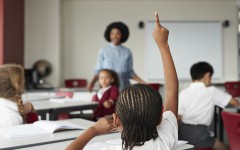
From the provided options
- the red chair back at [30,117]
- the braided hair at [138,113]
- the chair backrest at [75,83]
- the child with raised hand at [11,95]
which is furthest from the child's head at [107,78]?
the chair backrest at [75,83]

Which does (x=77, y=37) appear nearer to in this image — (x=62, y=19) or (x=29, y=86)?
(x=62, y=19)

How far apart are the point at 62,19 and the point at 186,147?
538 cm

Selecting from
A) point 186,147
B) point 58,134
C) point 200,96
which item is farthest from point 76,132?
point 200,96

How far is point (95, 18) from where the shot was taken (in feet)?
21.6

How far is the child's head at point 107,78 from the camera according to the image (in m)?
3.48

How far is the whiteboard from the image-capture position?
6.75m

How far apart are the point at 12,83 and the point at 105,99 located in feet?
5.00

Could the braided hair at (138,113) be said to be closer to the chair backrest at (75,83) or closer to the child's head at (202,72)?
the child's head at (202,72)

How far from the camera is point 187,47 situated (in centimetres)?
678

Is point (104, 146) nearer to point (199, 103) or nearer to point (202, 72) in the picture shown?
point (199, 103)

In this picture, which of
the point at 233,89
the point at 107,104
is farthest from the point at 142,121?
the point at 233,89

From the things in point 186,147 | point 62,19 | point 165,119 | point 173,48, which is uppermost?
point 62,19

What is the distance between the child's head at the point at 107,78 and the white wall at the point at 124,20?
3.11m

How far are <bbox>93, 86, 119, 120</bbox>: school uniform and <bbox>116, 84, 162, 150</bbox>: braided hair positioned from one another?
2266mm
